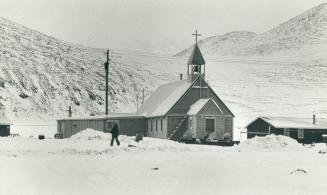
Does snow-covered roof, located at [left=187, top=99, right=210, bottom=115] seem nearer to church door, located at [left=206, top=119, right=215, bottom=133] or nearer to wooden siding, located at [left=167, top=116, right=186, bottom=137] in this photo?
wooden siding, located at [left=167, top=116, right=186, bottom=137]

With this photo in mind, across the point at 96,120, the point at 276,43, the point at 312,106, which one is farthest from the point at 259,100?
the point at 276,43

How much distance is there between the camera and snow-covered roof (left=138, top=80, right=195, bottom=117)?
177 ft

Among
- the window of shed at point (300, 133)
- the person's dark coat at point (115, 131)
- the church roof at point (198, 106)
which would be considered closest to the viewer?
the person's dark coat at point (115, 131)

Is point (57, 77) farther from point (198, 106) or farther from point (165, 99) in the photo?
point (198, 106)

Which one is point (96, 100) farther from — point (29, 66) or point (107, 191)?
point (107, 191)

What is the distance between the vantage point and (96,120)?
5828cm

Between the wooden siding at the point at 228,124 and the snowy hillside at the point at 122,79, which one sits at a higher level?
the snowy hillside at the point at 122,79

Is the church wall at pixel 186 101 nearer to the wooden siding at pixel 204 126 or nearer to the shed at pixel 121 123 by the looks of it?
the wooden siding at pixel 204 126

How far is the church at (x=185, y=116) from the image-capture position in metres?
51.4

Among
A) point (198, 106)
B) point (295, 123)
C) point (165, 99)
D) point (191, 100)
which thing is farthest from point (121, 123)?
point (295, 123)

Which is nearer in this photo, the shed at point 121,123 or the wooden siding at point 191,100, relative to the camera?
the wooden siding at point 191,100

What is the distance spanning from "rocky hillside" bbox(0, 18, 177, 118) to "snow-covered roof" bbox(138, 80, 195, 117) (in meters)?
34.8

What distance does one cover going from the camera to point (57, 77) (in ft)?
362

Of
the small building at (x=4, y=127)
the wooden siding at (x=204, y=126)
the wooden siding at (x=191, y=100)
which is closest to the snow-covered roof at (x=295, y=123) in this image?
the wooden siding at (x=191, y=100)
